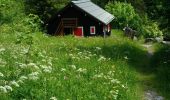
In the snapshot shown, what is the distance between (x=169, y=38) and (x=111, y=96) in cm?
3998

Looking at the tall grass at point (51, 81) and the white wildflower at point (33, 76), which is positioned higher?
the white wildflower at point (33, 76)

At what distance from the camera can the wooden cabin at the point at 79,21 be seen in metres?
56.1

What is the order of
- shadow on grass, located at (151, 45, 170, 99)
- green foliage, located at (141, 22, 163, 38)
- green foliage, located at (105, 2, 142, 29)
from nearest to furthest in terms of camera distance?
shadow on grass, located at (151, 45, 170, 99) < green foliage, located at (141, 22, 163, 38) < green foliage, located at (105, 2, 142, 29)

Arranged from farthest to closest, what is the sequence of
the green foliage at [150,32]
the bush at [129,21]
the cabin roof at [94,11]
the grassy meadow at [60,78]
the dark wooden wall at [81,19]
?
the bush at [129,21], the green foliage at [150,32], the dark wooden wall at [81,19], the cabin roof at [94,11], the grassy meadow at [60,78]

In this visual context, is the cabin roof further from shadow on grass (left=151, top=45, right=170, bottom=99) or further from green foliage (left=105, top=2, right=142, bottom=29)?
shadow on grass (left=151, top=45, right=170, bottom=99)

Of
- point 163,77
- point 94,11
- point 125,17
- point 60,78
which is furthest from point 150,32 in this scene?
point 60,78

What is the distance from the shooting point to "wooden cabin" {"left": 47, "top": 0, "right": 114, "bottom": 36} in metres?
56.1

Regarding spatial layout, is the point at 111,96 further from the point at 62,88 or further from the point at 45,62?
the point at 45,62

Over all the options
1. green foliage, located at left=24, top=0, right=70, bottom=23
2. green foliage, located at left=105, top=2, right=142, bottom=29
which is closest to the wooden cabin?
green foliage, located at left=24, top=0, right=70, bottom=23

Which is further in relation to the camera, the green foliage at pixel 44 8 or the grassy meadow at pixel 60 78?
the green foliage at pixel 44 8

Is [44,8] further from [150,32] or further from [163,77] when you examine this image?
[163,77]

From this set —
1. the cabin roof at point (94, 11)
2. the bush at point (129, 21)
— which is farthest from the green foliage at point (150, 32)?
the cabin roof at point (94, 11)

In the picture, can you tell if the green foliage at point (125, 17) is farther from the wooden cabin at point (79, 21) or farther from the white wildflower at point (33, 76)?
the white wildflower at point (33, 76)

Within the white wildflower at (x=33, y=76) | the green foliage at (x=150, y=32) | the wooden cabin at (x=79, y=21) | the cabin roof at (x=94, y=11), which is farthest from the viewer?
the green foliage at (x=150, y=32)
